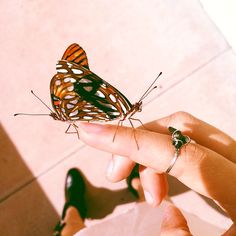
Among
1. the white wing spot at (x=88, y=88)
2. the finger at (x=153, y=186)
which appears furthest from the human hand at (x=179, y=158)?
the finger at (x=153, y=186)

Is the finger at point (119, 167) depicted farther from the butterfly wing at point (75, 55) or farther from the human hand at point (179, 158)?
the butterfly wing at point (75, 55)

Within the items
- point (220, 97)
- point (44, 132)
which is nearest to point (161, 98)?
point (220, 97)

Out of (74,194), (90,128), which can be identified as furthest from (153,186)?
(74,194)

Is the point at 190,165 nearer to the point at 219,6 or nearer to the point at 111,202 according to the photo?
the point at 111,202

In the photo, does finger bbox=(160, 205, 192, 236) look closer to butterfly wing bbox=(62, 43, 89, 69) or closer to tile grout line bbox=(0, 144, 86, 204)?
butterfly wing bbox=(62, 43, 89, 69)

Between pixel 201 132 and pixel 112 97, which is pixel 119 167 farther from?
pixel 112 97

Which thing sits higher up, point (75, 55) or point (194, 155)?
point (75, 55)
